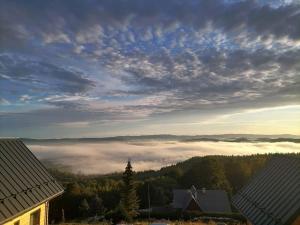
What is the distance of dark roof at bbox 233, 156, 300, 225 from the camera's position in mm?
14300

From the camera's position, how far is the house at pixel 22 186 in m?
16.3

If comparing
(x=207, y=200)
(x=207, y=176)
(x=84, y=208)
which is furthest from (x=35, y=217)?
(x=207, y=176)

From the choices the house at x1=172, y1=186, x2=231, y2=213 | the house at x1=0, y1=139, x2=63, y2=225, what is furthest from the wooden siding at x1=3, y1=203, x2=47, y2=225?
the house at x1=172, y1=186, x2=231, y2=213

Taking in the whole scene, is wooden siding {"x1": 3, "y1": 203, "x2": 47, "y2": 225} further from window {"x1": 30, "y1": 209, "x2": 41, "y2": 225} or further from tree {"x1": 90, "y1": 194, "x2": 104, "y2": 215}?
tree {"x1": 90, "y1": 194, "x2": 104, "y2": 215}

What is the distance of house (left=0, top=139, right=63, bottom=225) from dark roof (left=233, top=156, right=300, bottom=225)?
11.3 m

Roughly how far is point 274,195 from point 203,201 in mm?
51968

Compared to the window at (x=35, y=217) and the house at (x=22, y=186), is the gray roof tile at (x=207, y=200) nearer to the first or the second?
the house at (x=22, y=186)

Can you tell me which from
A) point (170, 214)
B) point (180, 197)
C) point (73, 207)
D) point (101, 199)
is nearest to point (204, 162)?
point (180, 197)

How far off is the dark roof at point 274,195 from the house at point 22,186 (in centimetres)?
1133

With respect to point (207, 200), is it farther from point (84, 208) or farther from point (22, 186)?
point (22, 186)

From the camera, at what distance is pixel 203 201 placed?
66.9 metres

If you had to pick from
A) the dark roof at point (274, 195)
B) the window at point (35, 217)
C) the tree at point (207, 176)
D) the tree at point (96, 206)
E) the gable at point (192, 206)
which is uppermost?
the dark roof at point (274, 195)

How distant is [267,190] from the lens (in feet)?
60.7

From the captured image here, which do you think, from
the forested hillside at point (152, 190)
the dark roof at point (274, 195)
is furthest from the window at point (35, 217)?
the forested hillside at point (152, 190)
